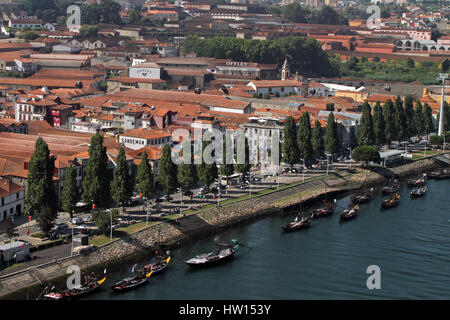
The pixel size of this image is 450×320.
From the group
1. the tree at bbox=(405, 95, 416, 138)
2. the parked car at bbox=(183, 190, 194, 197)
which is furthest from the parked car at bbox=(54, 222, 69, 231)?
the tree at bbox=(405, 95, 416, 138)

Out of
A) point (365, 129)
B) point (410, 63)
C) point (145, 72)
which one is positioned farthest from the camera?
point (410, 63)

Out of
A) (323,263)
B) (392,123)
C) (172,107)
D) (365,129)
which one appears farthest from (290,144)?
(172,107)

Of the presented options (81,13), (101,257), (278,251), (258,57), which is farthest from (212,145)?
(81,13)

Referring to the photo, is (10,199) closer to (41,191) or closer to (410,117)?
(41,191)

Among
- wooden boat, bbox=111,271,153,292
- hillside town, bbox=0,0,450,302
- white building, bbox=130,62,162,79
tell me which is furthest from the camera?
white building, bbox=130,62,162,79

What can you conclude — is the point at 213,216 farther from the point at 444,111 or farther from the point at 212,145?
the point at 444,111

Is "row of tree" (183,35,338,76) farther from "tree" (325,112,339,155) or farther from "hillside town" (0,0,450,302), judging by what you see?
"tree" (325,112,339,155)

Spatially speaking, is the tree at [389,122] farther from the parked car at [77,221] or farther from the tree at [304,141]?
the parked car at [77,221]

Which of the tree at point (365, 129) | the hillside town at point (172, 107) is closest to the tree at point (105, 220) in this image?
the hillside town at point (172, 107)
